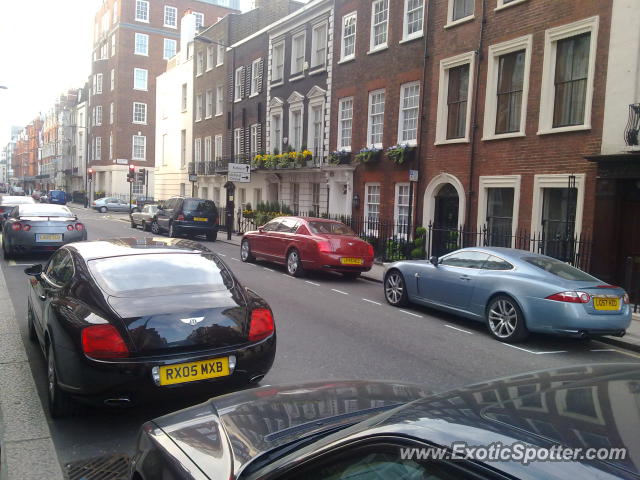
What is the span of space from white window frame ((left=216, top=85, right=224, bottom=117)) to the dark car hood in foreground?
3428 centimetres

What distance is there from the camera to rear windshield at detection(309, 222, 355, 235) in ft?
46.8

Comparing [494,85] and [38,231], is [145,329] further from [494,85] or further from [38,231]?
[494,85]

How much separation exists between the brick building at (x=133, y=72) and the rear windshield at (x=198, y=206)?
A: 1531 inches

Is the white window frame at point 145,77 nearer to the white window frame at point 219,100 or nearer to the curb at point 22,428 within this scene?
the white window frame at point 219,100

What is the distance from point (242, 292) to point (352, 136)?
58.9 feet

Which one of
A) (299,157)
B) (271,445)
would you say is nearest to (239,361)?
(271,445)

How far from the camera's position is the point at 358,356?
688 cm

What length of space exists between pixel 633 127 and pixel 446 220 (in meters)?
6.89

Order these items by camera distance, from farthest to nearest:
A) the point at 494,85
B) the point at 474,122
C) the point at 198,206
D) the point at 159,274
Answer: the point at 198,206 < the point at 474,122 < the point at 494,85 < the point at 159,274

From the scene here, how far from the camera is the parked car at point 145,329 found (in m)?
4.25

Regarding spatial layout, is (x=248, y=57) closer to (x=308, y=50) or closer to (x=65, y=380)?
(x=308, y=50)

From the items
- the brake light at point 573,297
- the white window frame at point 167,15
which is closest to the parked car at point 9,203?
the brake light at point 573,297

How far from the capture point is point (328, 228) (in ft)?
47.5

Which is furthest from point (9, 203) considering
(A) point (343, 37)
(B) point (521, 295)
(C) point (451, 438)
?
(C) point (451, 438)
